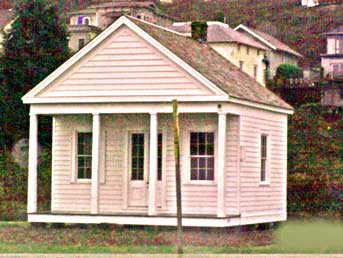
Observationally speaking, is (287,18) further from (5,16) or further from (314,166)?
(314,166)

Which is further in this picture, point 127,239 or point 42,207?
point 42,207

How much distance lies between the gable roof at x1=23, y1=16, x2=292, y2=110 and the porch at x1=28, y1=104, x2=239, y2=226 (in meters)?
0.69

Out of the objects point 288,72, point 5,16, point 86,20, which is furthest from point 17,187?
point 86,20

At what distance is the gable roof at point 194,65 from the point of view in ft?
110

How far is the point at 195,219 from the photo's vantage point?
3309 centimetres

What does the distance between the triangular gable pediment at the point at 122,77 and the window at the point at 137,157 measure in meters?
1.63

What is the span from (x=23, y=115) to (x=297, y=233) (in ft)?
99.6

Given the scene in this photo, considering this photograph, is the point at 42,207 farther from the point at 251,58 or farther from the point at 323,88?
the point at 251,58

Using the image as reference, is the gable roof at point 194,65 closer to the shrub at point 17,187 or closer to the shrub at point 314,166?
the shrub at point 17,187

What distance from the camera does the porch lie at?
3362 cm

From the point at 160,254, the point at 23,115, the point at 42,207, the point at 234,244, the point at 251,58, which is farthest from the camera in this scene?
the point at 251,58

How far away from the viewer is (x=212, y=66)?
118ft

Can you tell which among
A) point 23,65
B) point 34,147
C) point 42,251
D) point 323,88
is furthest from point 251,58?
point 42,251

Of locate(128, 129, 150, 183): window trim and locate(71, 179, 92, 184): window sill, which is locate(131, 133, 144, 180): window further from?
locate(71, 179, 92, 184): window sill
